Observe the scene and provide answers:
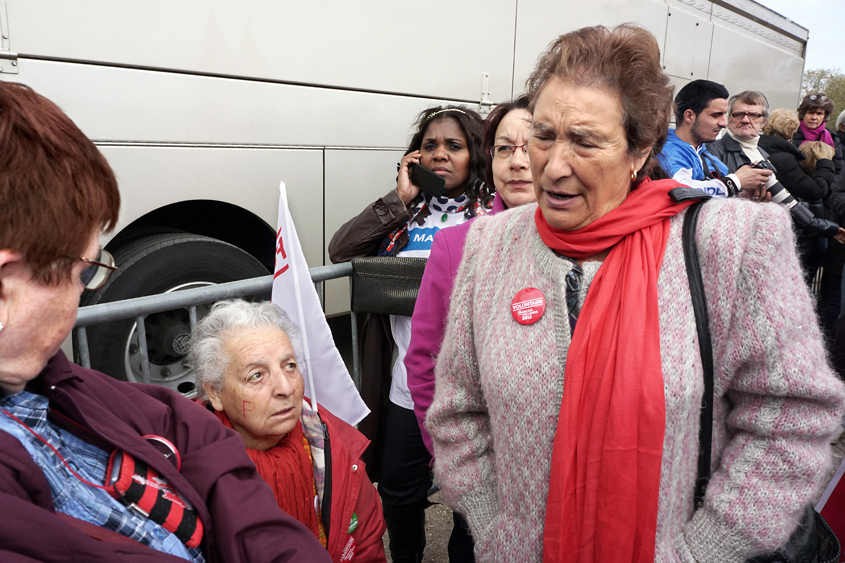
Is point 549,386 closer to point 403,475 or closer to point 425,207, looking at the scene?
point 403,475

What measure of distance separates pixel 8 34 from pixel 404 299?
7.22 ft

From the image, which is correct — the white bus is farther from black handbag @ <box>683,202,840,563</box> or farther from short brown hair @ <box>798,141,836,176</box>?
short brown hair @ <box>798,141,836,176</box>

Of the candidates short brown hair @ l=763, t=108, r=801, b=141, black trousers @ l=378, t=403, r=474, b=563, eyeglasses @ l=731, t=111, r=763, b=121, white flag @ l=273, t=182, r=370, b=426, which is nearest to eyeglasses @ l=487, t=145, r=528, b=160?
white flag @ l=273, t=182, r=370, b=426

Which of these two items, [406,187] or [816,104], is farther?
[816,104]

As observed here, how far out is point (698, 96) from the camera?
4613 mm

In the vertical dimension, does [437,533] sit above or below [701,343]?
below

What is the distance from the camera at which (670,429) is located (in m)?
1.31

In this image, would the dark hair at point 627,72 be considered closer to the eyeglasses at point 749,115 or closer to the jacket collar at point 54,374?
the jacket collar at point 54,374

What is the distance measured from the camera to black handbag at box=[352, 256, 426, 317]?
Result: 2.60 meters

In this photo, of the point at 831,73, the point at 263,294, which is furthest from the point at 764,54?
the point at 831,73

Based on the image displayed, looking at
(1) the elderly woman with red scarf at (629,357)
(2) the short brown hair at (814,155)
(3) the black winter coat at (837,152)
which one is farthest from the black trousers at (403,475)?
(3) the black winter coat at (837,152)

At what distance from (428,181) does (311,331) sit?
100 cm

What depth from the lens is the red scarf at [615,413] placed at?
1.31 m

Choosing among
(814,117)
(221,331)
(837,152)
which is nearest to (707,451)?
(221,331)
